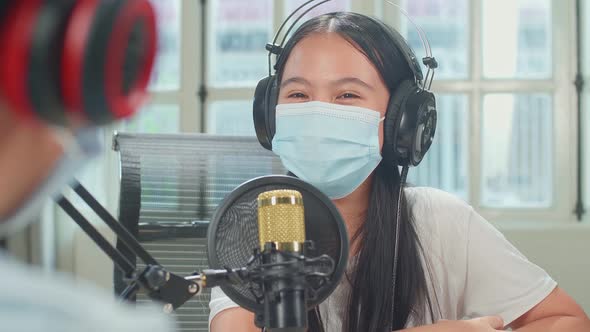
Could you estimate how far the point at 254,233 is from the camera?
106 cm

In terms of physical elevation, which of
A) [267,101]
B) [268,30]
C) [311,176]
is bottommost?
[311,176]

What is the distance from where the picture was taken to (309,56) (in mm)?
1465

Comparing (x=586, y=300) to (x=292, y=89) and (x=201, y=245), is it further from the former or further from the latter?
(x=292, y=89)

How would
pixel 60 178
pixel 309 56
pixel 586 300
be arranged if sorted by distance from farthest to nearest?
pixel 586 300, pixel 309 56, pixel 60 178

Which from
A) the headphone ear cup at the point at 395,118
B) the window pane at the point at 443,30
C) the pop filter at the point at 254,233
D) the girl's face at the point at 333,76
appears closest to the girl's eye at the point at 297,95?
the girl's face at the point at 333,76

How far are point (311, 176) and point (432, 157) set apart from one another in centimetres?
202

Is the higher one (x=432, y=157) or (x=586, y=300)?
(x=432, y=157)

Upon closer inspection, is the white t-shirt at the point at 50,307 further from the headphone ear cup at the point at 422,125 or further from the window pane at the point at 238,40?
the window pane at the point at 238,40

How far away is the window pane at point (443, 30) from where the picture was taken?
11.2ft

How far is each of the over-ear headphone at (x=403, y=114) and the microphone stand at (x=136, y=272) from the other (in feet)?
2.18

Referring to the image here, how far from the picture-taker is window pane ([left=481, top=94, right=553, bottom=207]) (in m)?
3.38

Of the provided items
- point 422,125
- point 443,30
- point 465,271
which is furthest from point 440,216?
point 443,30

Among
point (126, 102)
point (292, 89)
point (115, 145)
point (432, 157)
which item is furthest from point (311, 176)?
point (432, 157)

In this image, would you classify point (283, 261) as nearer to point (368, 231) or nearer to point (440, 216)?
point (368, 231)
